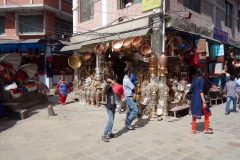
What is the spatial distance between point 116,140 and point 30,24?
14.3m

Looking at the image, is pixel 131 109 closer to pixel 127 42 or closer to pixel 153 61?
pixel 153 61

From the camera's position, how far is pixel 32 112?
7895mm

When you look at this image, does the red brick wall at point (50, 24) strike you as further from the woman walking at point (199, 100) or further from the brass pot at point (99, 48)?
the woman walking at point (199, 100)

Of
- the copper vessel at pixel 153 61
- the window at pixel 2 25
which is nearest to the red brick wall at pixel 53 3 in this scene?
the window at pixel 2 25

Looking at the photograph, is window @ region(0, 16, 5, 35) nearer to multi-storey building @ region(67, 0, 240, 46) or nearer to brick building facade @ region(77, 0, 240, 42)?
multi-storey building @ region(67, 0, 240, 46)

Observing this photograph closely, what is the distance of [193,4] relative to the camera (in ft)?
29.5

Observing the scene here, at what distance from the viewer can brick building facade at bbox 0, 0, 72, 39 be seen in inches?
600

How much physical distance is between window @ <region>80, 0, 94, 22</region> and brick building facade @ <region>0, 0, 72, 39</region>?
4936mm

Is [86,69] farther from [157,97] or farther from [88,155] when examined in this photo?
[88,155]

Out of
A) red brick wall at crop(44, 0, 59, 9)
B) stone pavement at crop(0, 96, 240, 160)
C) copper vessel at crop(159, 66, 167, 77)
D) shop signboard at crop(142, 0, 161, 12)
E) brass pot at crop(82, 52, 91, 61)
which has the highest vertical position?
red brick wall at crop(44, 0, 59, 9)

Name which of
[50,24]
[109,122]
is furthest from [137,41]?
[50,24]

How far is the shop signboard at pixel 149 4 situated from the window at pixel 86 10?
427 cm

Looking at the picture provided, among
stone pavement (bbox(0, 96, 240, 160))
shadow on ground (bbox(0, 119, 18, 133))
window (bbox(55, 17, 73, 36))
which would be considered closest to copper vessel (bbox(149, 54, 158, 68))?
stone pavement (bbox(0, 96, 240, 160))

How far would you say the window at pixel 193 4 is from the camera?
8.52 meters
